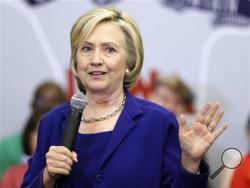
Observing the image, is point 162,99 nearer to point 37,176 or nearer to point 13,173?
point 13,173

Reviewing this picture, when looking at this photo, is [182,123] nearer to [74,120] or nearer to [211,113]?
[211,113]

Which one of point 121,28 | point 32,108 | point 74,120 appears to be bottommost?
point 32,108

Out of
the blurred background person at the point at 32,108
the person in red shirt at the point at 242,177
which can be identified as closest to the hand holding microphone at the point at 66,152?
the person in red shirt at the point at 242,177

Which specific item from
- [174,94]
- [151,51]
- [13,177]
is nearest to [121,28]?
[13,177]

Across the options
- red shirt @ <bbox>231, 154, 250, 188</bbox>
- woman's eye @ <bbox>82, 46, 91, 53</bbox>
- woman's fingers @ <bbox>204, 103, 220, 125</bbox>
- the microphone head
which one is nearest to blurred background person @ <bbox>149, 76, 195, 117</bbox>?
red shirt @ <bbox>231, 154, 250, 188</bbox>

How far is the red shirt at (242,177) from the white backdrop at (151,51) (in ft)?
5.53

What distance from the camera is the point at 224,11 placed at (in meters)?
5.14

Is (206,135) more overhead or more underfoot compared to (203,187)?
more overhead

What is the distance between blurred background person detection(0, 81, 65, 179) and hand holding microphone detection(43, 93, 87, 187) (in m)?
2.52

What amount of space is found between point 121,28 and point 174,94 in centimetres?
259

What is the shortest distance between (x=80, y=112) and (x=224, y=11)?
9.27 ft

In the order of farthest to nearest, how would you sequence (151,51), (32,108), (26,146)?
(151,51), (32,108), (26,146)

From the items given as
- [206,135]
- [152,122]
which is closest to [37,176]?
[152,122]

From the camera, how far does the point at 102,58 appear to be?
2.63m
